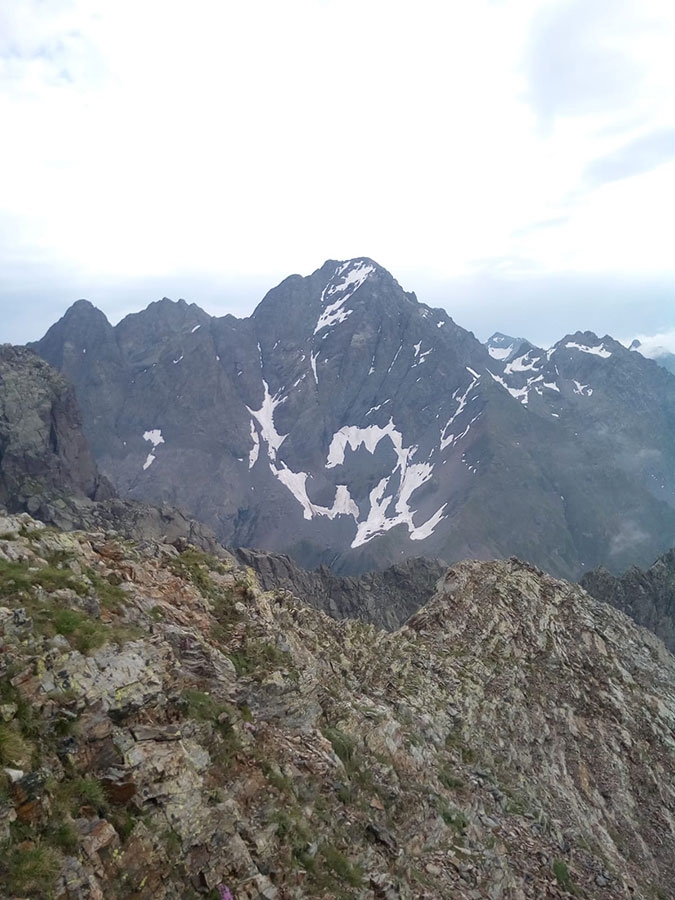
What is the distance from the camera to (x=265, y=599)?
2744 cm

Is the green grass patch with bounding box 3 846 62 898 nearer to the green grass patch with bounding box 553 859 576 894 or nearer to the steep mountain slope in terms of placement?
the green grass patch with bounding box 553 859 576 894

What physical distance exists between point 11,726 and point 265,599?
1690cm

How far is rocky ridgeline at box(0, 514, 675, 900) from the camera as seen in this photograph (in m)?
11.1

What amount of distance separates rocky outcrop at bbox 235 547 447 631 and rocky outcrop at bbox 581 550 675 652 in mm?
48942

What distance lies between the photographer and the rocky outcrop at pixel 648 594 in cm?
15012

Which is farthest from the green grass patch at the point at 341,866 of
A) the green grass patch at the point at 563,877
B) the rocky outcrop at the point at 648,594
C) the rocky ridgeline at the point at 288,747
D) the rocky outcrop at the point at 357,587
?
the rocky outcrop at the point at 648,594

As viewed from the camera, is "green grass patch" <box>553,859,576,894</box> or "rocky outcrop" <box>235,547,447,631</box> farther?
"rocky outcrop" <box>235,547,447,631</box>

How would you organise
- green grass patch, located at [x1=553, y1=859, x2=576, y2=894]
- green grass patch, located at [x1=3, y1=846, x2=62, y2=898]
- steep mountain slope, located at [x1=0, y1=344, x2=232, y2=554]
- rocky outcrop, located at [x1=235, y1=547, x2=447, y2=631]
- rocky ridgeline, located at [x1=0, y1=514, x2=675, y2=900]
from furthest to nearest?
steep mountain slope, located at [x1=0, y1=344, x2=232, y2=554] < rocky outcrop, located at [x1=235, y1=547, x2=447, y2=631] < green grass patch, located at [x1=553, y1=859, x2=576, y2=894] < rocky ridgeline, located at [x1=0, y1=514, x2=675, y2=900] < green grass patch, located at [x1=3, y1=846, x2=62, y2=898]

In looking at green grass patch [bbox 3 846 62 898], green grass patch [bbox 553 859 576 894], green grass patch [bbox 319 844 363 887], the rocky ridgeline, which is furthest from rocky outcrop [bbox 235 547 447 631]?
green grass patch [bbox 3 846 62 898]

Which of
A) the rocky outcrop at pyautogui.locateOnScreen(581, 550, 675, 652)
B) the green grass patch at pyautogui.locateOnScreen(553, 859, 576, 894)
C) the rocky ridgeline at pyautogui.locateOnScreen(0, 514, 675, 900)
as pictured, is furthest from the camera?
the rocky outcrop at pyautogui.locateOnScreen(581, 550, 675, 652)

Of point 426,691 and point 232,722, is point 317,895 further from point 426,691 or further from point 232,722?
point 426,691

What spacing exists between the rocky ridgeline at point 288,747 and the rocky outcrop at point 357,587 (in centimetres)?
11711

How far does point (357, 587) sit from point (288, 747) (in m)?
155

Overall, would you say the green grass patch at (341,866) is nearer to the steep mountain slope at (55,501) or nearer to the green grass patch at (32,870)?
the green grass patch at (32,870)
